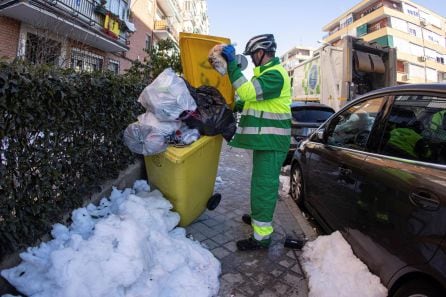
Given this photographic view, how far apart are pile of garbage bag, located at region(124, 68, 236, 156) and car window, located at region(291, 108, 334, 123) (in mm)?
4108

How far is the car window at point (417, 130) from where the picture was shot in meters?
2.14

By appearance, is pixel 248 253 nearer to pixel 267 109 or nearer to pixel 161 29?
pixel 267 109

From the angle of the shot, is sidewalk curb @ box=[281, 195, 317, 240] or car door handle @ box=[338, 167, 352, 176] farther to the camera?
sidewalk curb @ box=[281, 195, 317, 240]

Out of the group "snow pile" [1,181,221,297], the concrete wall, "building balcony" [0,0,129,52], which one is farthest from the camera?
the concrete wall

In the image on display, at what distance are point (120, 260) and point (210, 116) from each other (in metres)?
1.58

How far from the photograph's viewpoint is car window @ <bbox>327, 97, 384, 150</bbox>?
9.66 feet

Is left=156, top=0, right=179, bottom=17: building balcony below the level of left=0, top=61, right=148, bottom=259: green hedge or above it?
above

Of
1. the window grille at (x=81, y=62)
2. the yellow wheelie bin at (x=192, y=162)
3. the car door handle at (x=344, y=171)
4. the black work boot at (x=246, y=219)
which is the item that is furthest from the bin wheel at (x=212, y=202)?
the window grille at (x=81, y=62)

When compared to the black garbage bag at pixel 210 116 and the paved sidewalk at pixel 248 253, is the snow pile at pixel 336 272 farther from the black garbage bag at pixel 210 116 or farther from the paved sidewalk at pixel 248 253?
the black garbage bag at pixel 210 116

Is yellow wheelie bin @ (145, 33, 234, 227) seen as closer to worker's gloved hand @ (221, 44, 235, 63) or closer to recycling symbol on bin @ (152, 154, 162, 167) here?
recycling symbol on bin @ (152, 154, 162, 167)

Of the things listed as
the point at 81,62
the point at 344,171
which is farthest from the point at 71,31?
the point at 344,171

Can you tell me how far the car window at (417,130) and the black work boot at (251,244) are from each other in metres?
1.40

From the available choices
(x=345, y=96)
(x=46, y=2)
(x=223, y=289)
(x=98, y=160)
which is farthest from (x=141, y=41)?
(x=223, y=289)

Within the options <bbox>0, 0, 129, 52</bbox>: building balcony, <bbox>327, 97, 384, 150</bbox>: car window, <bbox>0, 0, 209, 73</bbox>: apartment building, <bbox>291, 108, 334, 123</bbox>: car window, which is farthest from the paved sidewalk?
<bbox>0, 0, 129, 52</bbox>: building balcony
